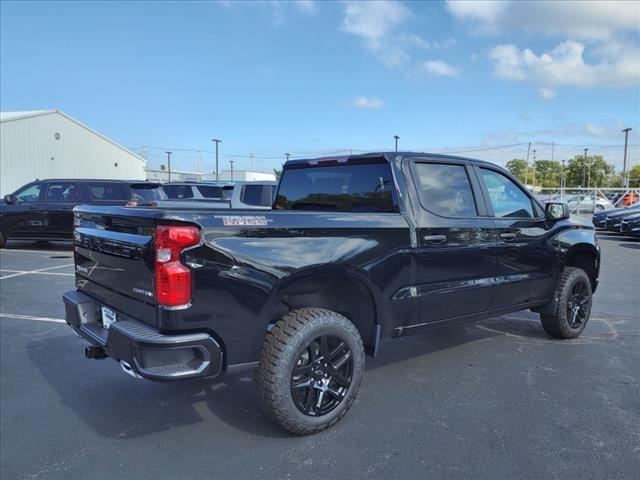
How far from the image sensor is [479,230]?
4156mm

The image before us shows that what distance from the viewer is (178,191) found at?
47.6 feet

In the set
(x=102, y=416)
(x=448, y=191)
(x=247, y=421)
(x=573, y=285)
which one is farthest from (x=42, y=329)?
(x=573, y=285)

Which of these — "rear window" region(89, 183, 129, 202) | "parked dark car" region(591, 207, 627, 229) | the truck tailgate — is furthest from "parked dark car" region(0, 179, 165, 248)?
"parked dark car" region(591, 207, 627, 229)

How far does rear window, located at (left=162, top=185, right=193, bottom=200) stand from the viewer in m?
14.4

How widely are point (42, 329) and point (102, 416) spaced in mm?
2677

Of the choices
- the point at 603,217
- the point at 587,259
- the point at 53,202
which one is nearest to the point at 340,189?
the point at 587,259

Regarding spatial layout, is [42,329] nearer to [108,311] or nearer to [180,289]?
[108,311]

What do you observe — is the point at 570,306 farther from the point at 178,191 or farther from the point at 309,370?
the point at 178,191

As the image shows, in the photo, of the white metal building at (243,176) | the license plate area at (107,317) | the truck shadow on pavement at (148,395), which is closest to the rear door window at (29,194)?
the truck shadow on pavement at (148,395)

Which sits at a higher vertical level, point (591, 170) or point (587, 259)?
point (591, 170)

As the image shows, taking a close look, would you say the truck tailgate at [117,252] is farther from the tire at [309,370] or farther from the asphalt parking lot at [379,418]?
the asphalt parking lot at [379,418]

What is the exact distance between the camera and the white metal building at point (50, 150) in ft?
113

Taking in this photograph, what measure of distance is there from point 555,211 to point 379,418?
289 centimetres

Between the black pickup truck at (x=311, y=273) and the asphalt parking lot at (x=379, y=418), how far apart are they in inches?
15.1
